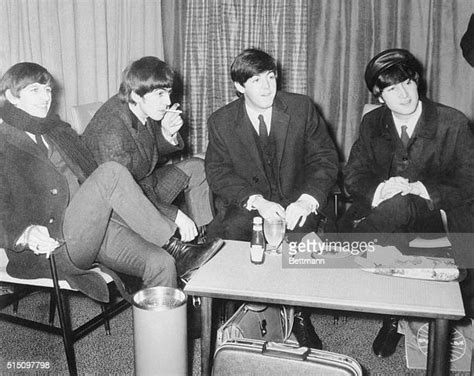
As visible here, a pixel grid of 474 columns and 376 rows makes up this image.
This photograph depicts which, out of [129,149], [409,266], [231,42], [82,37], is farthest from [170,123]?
[82,37]

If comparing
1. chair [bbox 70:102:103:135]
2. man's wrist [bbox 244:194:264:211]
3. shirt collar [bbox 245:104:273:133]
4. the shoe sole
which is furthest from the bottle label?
chair [bbox 70:102:103:135]

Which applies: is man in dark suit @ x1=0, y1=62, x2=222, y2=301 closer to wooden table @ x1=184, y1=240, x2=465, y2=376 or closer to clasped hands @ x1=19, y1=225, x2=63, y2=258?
clasped hands @ x1=19, y1=225, x2=63, y2=258

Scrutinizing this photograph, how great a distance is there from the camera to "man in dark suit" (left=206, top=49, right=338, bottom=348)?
2.59 meters

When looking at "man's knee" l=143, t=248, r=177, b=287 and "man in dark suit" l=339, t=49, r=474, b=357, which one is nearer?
"man's knee" l=143, t=248, r=177, b=287

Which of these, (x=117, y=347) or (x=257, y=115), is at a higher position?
(x=257, y=115)

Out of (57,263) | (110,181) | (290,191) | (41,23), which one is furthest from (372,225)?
(41,23)

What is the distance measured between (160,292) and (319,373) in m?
0.63

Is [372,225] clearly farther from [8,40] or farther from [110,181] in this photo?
[8,40]

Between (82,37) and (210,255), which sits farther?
(82,37)

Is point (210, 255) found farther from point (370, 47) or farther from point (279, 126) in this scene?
point (370, 47)

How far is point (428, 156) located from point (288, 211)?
700 mm

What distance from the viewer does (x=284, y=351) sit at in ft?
5.66

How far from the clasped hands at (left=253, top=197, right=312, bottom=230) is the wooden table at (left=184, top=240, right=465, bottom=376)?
1.32 feet

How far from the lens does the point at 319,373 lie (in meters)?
1.67
